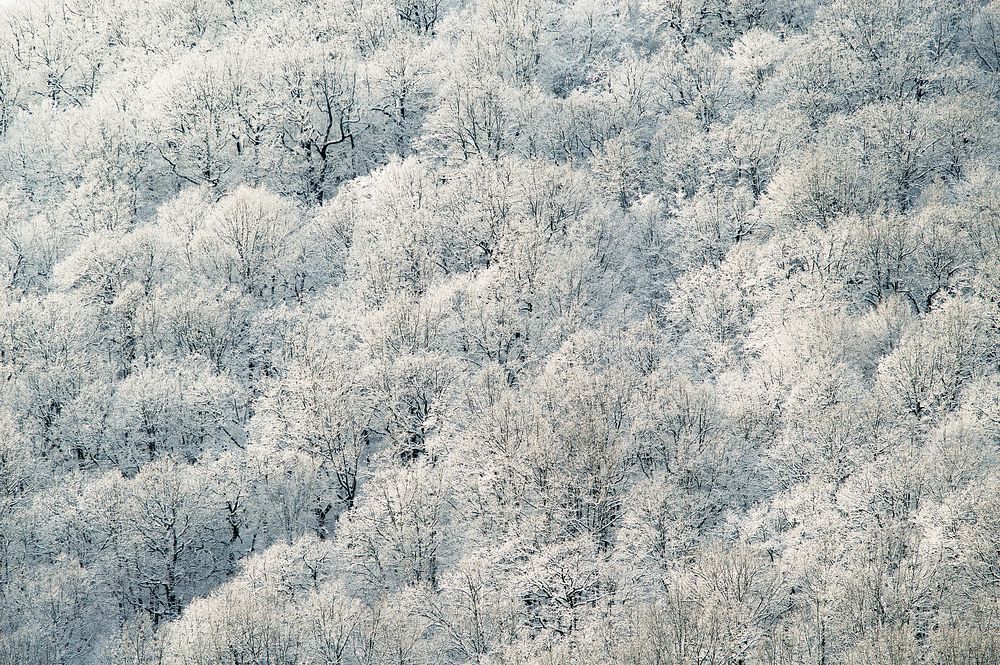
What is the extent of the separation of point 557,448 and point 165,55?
299 ft

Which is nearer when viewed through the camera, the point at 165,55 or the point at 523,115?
the point at 523,115

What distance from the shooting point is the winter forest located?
5822 cm

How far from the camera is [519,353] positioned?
261 feet

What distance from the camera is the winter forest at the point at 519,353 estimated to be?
58.2 m

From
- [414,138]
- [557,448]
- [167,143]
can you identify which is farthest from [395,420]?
[167,143]

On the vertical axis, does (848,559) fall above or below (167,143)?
below

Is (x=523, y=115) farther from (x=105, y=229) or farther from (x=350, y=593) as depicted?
(x=350, y=593)

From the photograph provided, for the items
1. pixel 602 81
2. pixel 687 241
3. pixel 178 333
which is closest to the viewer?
pixel 178 333

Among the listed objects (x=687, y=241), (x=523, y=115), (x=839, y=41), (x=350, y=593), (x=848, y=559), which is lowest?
(x=350, y=593)

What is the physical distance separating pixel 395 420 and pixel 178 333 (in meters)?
21.9

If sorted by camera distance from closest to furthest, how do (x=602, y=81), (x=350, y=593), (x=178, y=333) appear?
(x=350, y=593) → (x=178, y=333) → (x=602, y=81)

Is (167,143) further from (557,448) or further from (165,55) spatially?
(557,448)

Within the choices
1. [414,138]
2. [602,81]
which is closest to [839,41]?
[602,81]

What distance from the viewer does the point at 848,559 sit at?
56.7 metres
